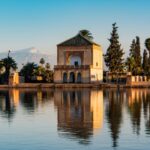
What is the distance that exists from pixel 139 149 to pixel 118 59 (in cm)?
6497

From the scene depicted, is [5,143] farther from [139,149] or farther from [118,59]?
[118,59]

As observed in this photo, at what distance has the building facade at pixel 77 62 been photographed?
249 feet

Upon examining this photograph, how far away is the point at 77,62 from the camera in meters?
78.6

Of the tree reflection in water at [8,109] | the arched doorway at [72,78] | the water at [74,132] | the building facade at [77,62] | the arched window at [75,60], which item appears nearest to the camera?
the water at [74,132]

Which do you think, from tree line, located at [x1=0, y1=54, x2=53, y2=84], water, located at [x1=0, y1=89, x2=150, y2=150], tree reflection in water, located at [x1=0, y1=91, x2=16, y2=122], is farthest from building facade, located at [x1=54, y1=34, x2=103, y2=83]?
water, located at [x1=0, y1=89, x2=150, y2=150]

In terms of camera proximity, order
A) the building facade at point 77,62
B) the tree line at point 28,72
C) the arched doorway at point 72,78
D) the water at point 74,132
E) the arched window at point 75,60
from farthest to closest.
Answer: the tree line at point 28,72 < the arched window at point 75,60 < the arched doorway at point 72,78 < the building facade at point 77,62 < the water at point 74,132

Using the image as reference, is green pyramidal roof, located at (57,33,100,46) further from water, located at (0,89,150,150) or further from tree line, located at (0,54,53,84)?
water, located at (0,89,150,150)

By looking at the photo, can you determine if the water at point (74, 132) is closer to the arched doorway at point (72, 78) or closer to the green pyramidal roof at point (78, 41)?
the arched doorway at point (72, 78)

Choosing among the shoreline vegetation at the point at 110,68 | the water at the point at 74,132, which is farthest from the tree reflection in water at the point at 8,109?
the shoreline vegetation at the point at 110,68

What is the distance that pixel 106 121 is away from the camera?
21.5m

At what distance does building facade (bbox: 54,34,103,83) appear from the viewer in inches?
2990

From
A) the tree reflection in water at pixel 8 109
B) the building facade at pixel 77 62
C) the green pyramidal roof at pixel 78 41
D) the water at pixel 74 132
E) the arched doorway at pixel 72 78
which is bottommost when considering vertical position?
the water at pixel 74 132

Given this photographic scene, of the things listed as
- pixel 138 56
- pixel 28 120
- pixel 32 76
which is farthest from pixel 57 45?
pixel 28 120

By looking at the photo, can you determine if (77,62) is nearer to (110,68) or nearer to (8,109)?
(110,68)
